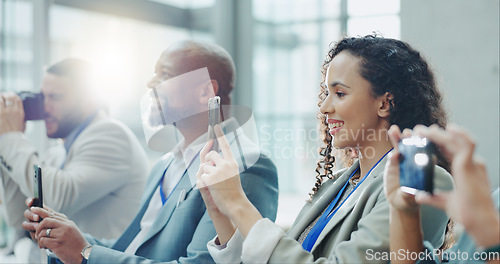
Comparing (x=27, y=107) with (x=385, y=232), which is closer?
(x=385, y=232)

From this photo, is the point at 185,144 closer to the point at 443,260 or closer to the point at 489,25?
the point at 443,260

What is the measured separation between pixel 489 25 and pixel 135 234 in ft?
6.67

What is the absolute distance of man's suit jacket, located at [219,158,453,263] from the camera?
3.27 ft

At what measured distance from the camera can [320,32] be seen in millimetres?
3797

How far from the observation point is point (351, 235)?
1.05 metres

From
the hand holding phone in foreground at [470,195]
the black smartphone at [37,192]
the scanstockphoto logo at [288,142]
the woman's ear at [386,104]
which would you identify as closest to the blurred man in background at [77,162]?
the black smartphone at [37,192]

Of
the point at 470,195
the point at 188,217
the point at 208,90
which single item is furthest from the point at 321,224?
the point at 208,90

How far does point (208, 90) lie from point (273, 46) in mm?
2393

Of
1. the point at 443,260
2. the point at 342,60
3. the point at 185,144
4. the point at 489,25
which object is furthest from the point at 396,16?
the point at 443,260

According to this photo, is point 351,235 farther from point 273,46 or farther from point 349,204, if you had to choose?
point 273,46

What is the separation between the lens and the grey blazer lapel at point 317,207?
1285mm

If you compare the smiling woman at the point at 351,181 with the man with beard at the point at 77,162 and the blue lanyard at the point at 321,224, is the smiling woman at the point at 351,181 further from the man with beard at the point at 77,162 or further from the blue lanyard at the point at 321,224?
the man with beard at the point at 77,162

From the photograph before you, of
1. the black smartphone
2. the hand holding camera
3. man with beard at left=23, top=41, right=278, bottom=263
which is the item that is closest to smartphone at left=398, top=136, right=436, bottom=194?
man with beard at left=23, top=41, right=278, bottom=263

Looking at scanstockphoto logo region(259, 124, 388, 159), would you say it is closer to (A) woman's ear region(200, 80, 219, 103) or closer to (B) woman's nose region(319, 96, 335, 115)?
(A) woman's ear region(200, 80, 219, 103)
